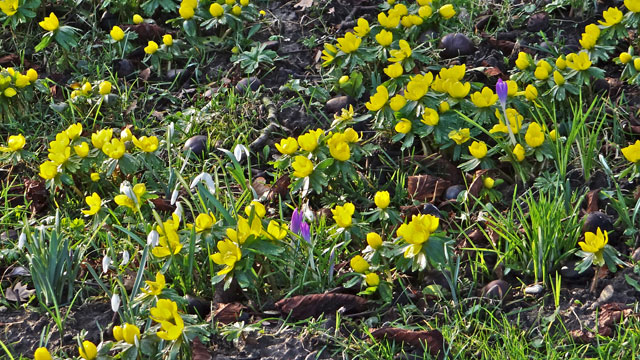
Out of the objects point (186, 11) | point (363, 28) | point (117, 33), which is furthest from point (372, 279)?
point (117, 33)

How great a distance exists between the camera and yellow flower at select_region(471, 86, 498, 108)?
10.1 feet

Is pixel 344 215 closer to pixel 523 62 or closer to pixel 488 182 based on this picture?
pixel 488 182

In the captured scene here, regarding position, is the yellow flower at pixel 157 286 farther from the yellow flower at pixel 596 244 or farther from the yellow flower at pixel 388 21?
the yellow flower at pixel 388 21

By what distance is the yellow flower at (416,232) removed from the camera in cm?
247

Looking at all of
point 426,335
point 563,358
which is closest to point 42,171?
point 426,335

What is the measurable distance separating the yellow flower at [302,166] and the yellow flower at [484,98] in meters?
0.71

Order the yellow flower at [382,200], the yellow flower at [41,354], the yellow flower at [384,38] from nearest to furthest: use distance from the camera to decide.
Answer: the yellow flower at [41,354] < the yellow flower at [382,200] < the yellow flower at [384,38]

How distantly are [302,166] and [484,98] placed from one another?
774 mm

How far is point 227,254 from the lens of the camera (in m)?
2.46

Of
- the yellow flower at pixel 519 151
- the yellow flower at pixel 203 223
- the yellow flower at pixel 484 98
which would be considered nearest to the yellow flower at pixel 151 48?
the yellow flower at pixel 203 223

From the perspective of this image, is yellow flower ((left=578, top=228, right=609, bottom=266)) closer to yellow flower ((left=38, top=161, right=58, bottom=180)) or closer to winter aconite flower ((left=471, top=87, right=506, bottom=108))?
winter aconite flower ((left=471, top=87, right=506, bottom=108))

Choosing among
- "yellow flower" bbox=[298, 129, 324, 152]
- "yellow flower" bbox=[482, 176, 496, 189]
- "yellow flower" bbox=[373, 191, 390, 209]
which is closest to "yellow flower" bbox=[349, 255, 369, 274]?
Answer: "yellow flower" bbox=[373, 191, 390, 209]

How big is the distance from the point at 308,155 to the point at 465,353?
37.9 inches

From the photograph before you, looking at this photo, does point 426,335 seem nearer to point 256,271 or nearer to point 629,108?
point 256,271
